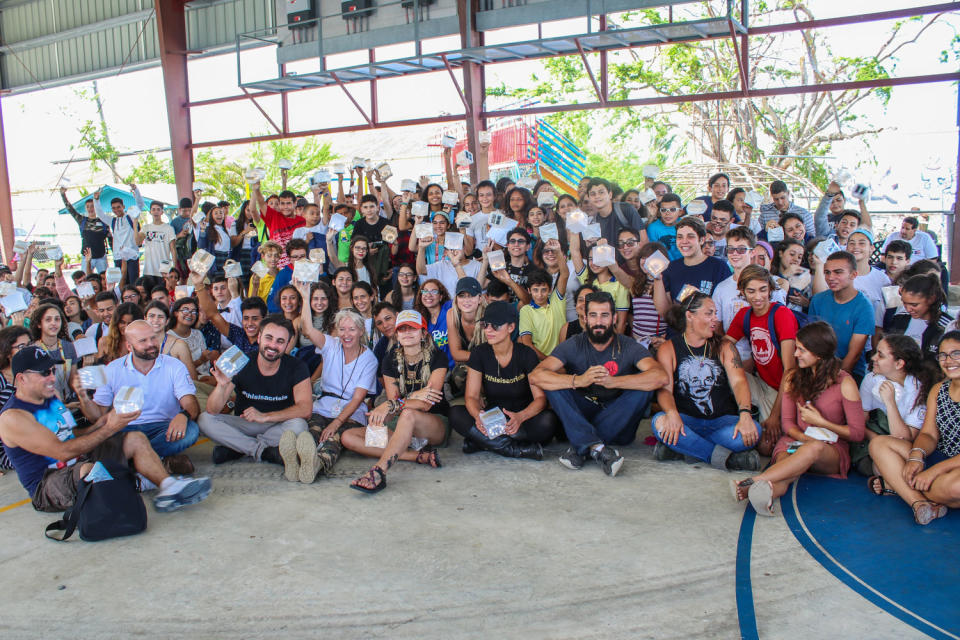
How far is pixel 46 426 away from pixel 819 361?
4.91 metres

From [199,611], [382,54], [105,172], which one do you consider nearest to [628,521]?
[199,611]

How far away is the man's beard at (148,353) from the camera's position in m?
5.24

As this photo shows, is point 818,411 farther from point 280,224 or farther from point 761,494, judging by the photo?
point 280,224

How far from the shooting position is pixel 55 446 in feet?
14.5

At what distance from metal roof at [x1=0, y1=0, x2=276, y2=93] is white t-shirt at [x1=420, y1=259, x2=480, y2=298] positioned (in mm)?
9595

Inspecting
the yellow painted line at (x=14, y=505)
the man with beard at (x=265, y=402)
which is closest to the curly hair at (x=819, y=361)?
the man with beard at (x=265, y=402)

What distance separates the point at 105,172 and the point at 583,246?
4189 centimetres

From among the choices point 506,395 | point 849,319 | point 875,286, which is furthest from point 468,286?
point 875,286

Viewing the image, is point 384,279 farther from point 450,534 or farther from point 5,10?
point 5,10

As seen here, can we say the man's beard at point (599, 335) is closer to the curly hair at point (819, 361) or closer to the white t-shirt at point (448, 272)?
the curly hair at point (819, 361)

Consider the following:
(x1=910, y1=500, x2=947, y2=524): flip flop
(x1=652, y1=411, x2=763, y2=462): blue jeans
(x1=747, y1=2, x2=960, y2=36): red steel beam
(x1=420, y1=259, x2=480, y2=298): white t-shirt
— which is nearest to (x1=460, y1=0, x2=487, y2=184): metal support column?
(x1=747, y1=2, x2=960, y2=36): red steel beam

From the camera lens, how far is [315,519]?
4496 mm

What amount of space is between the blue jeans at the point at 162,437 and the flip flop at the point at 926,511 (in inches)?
187

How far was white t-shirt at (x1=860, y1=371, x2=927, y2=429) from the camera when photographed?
4.43 meters
